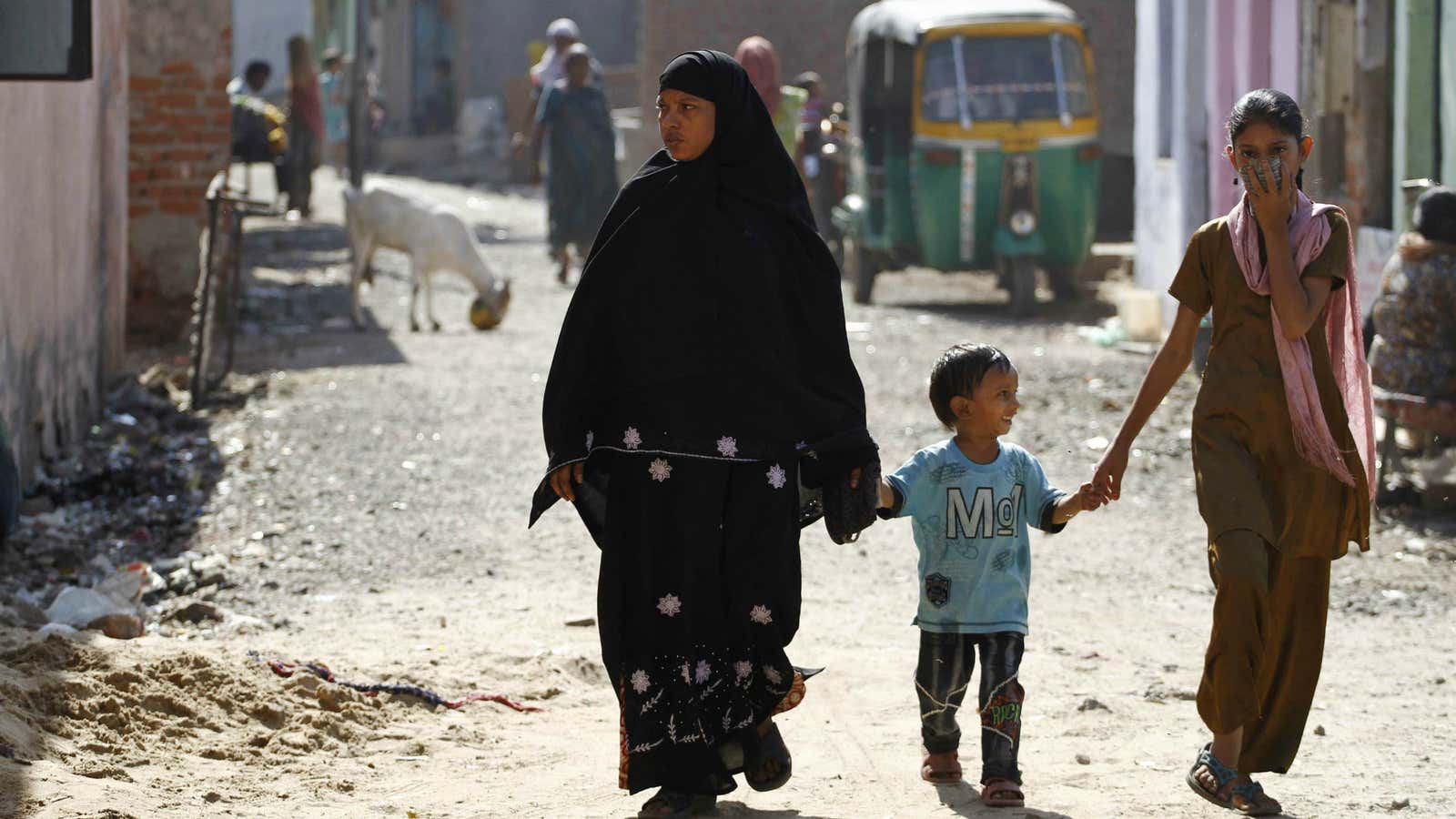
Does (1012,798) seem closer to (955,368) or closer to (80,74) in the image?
(955,368)

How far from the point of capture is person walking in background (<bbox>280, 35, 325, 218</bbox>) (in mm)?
19344

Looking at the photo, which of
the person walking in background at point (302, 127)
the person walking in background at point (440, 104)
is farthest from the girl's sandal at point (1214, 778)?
the person walking in background at point (440, 104)

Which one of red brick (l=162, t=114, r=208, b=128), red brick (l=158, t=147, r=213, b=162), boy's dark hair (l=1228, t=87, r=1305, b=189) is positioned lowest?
boy's dark hair (l=1228, t=87, r=1305, b=189)

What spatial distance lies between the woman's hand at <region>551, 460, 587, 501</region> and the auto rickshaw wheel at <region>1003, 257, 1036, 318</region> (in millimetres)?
10330

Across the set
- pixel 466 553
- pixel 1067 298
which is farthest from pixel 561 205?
pixel 466 553

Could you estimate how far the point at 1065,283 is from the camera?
15.0m

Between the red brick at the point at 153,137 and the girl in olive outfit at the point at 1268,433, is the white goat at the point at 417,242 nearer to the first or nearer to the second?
the red brick at the point at 153,137

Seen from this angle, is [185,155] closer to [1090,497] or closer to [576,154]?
[576,154]

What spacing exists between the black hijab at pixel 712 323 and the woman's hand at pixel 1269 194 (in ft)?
2.82

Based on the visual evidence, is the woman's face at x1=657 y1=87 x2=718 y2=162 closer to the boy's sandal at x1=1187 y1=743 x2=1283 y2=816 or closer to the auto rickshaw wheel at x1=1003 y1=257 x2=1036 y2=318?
the boy's sandal at x1=1187 y1=743 x2=1283 y2=816

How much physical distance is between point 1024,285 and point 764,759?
10.4 metres

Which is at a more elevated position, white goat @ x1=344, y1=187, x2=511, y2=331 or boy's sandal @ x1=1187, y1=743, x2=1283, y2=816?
white goat @ x1=344, y1=187, x2=511, y2=331

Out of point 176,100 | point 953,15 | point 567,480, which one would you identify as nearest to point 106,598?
point 567,480

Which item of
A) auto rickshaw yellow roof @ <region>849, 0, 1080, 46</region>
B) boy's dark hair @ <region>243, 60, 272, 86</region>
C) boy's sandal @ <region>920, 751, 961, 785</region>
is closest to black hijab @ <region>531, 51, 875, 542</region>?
boy's sandal @ <region>920, 751, 961, 785</region>
